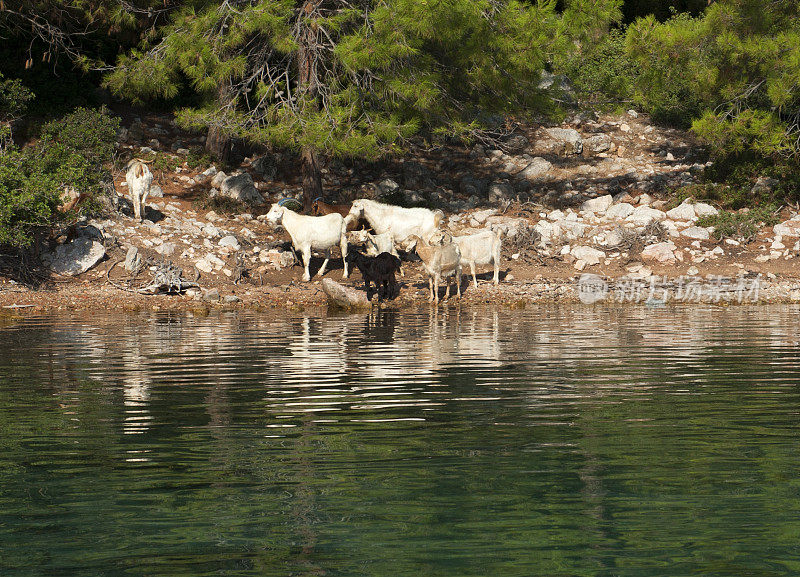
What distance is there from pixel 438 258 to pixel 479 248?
1813 millimetres

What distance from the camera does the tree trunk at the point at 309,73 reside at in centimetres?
2703

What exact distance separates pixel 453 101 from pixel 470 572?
23.1m

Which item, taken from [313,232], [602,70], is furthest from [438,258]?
[602,70]

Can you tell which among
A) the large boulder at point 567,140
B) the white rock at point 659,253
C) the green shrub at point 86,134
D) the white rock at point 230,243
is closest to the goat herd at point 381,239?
the green shrub at point 86,134

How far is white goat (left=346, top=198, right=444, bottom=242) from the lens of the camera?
25969mm

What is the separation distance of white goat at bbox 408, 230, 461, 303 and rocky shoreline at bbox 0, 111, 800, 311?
0.80 metres

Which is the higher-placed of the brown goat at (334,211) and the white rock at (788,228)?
the brown goat at (334,211)

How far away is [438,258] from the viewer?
23.0 metres

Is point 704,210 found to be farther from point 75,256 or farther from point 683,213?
point 75,256

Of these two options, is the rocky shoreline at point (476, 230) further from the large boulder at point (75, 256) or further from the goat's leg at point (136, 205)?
the goat's leg at point (136, 205)

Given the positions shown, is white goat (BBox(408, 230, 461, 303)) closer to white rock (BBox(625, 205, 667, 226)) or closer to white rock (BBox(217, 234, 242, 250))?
white rock (BBox(217, 234, 242, 250))

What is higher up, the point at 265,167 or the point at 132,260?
the point at 265,167

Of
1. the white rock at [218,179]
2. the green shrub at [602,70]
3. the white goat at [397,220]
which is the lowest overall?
the white goat at [397,220]

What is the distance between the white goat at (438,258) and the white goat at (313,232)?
263 centimetres
